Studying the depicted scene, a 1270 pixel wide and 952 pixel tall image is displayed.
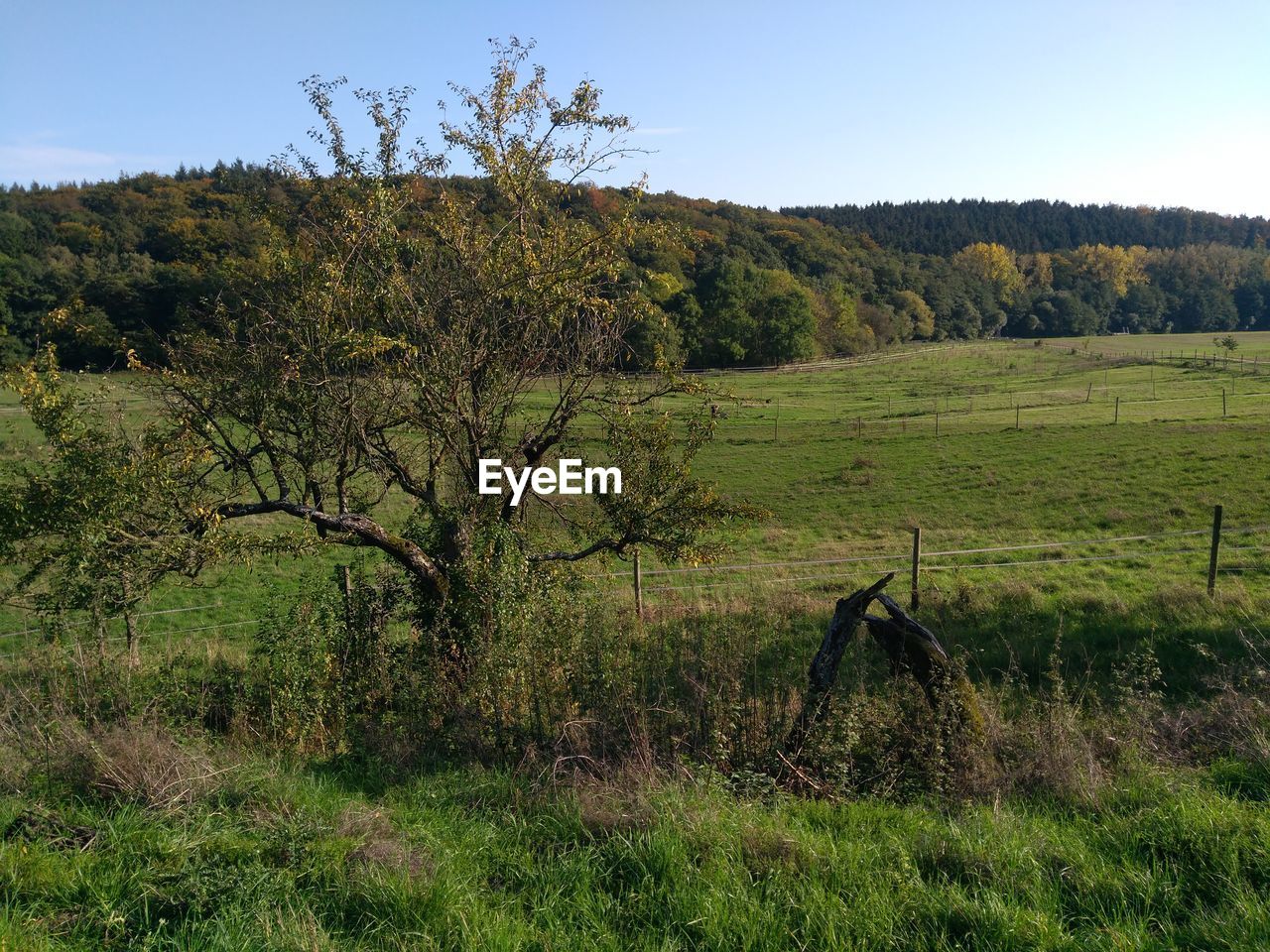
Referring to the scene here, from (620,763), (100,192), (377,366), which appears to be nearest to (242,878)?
(620,763)

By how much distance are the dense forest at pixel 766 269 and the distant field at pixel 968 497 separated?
2777mm

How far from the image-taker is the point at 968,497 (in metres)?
25.7

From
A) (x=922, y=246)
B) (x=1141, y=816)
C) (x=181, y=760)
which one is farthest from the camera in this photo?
(x=922, y=246)

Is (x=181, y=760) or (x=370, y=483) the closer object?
(x=181, y=760)

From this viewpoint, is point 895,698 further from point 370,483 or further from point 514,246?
point 370,483

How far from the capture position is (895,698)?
21.9 ft

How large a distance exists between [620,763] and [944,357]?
83318 mm

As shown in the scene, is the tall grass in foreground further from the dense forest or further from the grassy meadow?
the dense forest

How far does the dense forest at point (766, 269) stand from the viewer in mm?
11695

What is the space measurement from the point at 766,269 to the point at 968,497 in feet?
244

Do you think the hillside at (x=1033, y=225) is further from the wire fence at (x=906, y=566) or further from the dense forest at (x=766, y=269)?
the wire fence at (x=906, y=566)

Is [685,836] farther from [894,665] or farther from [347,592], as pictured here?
[347,592]

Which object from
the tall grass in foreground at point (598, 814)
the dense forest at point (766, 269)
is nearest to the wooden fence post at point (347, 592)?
the tall grass in foreground at point (598, 814)

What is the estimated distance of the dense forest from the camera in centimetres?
1170
